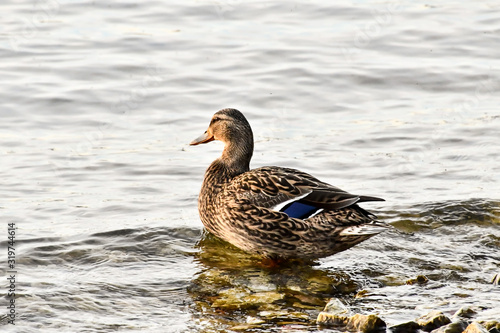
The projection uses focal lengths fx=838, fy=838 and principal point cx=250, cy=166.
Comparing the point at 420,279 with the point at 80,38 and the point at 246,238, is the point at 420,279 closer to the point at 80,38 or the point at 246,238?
the point at 246,238

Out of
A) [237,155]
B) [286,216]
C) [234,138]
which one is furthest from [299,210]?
[234,138]

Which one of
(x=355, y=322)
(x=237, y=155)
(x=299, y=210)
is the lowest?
(x=355, y=322)

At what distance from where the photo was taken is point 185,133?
11.4m

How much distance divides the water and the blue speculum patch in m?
0.55

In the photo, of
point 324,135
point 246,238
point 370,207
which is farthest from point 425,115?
point 246,238

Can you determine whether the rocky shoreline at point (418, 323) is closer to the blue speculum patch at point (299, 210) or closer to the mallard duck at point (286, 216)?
the mallard duck at point (286, 216)

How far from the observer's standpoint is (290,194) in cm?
758

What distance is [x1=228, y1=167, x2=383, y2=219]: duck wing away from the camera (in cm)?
745

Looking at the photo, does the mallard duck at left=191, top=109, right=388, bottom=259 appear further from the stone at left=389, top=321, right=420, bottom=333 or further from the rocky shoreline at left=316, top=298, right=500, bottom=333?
the stone at left=389, top=321, right=420, bottom=333

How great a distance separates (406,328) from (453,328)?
34 centimetres

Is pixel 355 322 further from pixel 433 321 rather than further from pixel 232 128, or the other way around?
pixel 232 128

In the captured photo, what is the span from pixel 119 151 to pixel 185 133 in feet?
3.50

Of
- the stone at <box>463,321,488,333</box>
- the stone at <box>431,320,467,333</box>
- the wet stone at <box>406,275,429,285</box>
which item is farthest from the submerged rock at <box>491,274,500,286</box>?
the stone at <box>463,321,488,333</box>

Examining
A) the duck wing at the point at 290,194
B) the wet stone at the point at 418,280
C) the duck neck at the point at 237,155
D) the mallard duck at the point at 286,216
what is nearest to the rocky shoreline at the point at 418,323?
the wet stone at the point at 418,280
